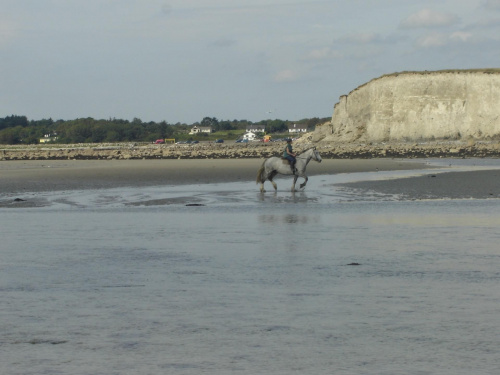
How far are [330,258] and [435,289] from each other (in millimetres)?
2806

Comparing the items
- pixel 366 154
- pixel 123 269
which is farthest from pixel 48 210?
pixel 366 154

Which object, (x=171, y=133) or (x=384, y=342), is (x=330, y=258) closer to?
(x=384, y=342)

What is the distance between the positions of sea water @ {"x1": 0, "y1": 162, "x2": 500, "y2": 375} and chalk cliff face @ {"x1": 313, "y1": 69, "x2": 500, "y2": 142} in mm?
74759

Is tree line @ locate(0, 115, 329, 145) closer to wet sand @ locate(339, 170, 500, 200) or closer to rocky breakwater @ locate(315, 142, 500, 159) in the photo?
rocky breakwater @ locate(315, 142, 500, 159)

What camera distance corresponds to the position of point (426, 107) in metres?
93.6

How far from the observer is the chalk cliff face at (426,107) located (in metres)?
89.9

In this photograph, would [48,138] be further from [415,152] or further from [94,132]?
[415,152]

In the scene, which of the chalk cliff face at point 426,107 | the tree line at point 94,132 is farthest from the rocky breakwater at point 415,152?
the tree line at point 94,132

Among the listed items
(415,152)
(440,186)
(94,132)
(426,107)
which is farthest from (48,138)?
(440,186)

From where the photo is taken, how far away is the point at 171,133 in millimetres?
190000

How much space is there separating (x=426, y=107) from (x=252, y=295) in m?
87.2

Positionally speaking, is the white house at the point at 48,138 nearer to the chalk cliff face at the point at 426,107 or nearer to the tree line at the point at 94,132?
the tree line at the point at 94,132

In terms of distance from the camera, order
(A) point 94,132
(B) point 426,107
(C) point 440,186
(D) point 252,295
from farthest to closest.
A: (A) point 94,132 < (B) point 426,107 < (C) point 440,186 < (D) point 252,295

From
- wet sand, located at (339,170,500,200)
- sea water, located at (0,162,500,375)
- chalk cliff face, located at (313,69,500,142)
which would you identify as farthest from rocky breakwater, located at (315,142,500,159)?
sea water, located at (0,162,500,375)
